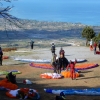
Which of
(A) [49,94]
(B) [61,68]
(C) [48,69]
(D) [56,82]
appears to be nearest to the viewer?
(A) [49,94]

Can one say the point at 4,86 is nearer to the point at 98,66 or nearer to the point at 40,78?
the point at 40,78

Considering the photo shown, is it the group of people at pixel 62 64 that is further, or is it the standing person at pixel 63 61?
the standing person at pixel 63 61

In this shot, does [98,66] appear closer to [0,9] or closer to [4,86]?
[4,86]

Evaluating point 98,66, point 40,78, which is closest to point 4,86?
point 40,78

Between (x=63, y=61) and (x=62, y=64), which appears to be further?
(x=62, y=64)

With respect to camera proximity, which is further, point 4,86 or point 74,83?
point 74,83

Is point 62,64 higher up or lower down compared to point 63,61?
lower down

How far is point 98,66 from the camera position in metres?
26.4

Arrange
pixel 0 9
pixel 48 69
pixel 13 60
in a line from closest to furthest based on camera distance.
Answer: pixel 0 9
pixel 48 69
pixel 13 60

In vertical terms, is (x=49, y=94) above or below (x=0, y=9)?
below

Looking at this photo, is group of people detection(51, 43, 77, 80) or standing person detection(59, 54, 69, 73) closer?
group of people detection(51, 43, 77, 80)

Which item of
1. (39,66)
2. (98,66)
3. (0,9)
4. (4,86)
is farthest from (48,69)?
(0,9)

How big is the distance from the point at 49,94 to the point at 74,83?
3547 millimetres

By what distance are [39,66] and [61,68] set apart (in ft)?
18.0
